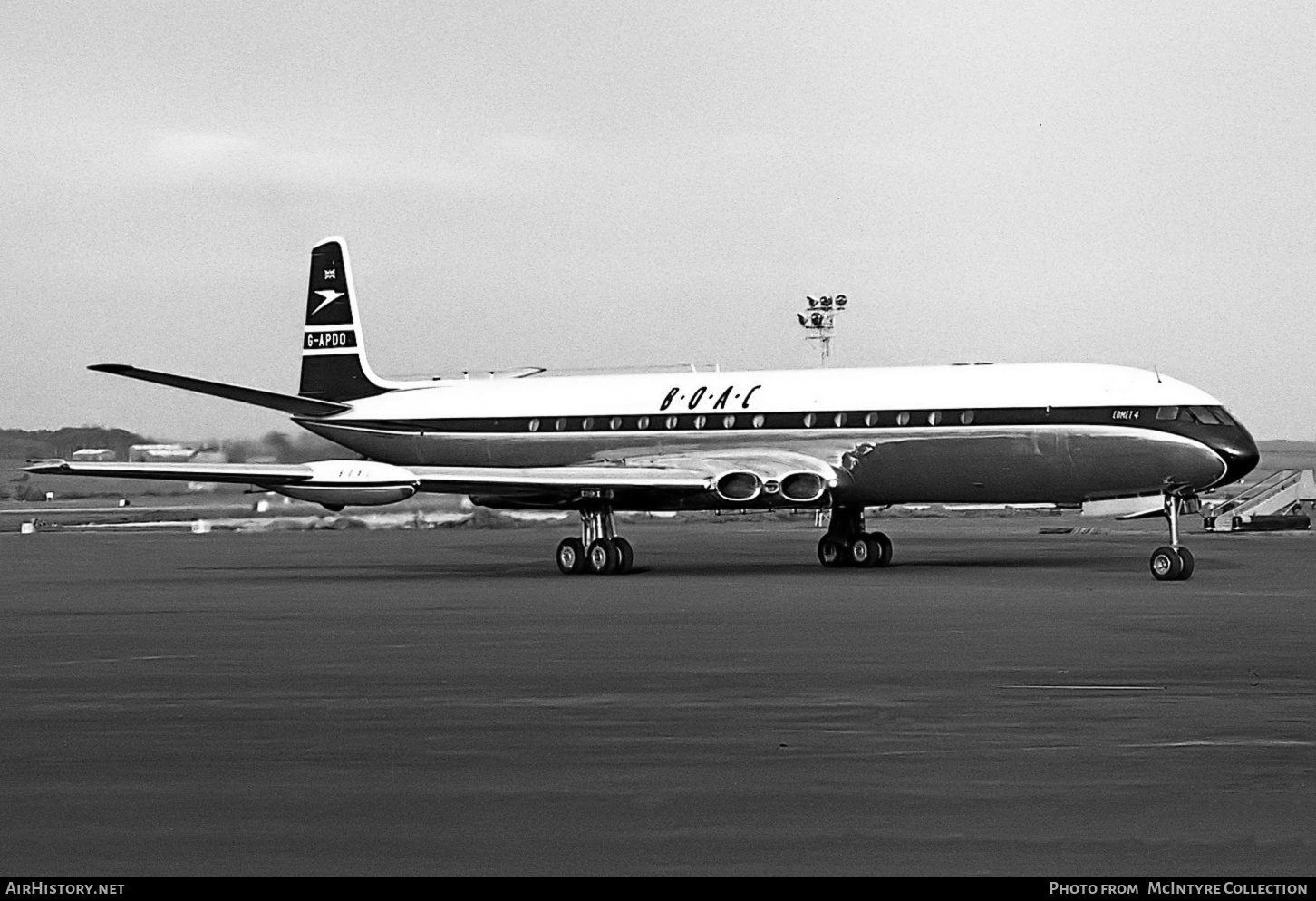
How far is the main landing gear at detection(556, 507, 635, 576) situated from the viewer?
26.4 meters

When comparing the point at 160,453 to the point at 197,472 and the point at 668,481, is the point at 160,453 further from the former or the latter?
the point at 668,481

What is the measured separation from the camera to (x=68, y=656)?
13.5 meters

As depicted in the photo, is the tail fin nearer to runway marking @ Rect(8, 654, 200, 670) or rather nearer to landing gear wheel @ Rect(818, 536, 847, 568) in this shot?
landing gear wheel @ Rect(818, 536, 847, 568)

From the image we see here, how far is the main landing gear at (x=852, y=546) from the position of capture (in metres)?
28.1

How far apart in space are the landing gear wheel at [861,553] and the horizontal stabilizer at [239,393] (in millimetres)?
9979

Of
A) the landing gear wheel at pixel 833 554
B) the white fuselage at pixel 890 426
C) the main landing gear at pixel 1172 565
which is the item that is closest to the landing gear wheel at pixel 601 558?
the white fuselage at pixel 890 426

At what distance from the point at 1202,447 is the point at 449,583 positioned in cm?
1030

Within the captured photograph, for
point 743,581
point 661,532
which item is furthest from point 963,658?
point 661,532

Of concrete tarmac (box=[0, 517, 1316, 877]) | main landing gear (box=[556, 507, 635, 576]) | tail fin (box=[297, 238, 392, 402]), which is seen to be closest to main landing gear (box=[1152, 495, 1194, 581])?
concrete tarmac (box=[0, 517, 1316, 877])

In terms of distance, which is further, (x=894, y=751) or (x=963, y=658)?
(x=963, y=658)

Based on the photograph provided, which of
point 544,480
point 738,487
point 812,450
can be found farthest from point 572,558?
point 812,450
